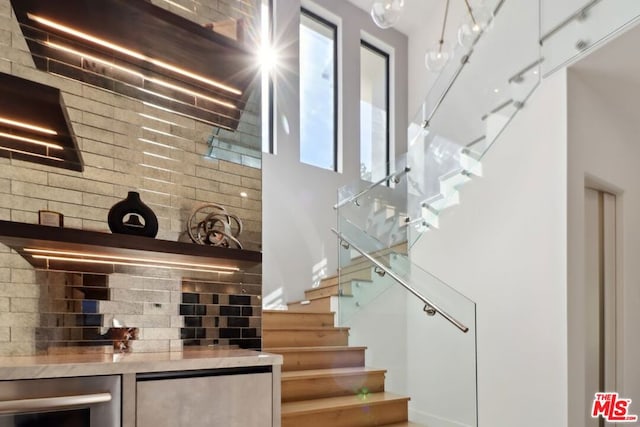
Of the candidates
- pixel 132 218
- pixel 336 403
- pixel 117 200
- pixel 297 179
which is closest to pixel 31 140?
pixel 117 200

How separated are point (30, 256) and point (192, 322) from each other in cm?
71

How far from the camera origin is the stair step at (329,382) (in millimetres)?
3139

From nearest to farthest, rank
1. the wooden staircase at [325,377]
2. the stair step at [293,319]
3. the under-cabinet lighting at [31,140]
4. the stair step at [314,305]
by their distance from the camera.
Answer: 1. the under-cabinet lighting at [31,140]
2. the wooden staircase at [325,377]
3. the stair step at [293,319]
4. the stair step at [314,305]

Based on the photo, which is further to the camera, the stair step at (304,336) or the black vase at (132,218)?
the stair step at (304,336)

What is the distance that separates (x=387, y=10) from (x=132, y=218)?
1.69 metres

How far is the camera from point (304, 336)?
3805 mm

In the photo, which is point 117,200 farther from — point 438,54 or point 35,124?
point 438,54

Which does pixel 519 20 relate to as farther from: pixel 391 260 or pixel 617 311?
pixel 617 311

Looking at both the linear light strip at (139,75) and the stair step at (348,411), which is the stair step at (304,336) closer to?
the stair step at (348,411)

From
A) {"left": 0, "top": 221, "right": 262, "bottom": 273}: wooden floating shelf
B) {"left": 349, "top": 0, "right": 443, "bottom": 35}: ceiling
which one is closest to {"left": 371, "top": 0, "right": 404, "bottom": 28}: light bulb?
{"left": 0, "top": 221, "right": 262, "bottom": 273}: wooden floating shelf

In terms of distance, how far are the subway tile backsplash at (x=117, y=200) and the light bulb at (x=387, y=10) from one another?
0.90 meters

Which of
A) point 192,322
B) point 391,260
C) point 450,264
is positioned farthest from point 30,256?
point 450,264

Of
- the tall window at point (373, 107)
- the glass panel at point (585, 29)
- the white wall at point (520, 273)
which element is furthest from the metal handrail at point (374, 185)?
the tall window at point (373, 107)

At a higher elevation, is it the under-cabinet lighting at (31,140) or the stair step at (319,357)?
the under-cabinet lighting at (31,140)
